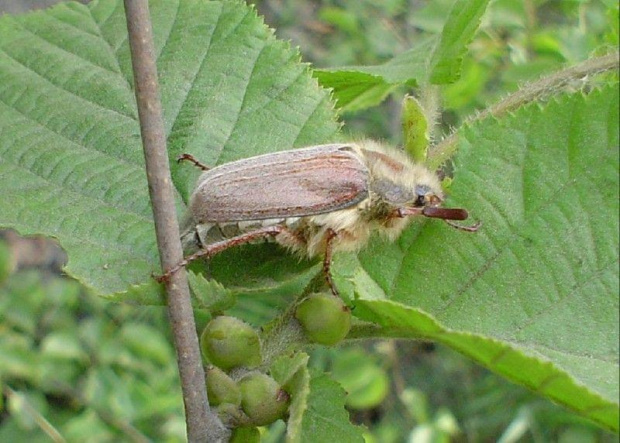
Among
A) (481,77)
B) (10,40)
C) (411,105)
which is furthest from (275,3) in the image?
(411,105)

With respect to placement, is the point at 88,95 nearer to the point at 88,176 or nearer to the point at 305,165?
the point at 88,176

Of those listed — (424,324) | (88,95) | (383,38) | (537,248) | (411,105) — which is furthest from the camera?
(383,38)

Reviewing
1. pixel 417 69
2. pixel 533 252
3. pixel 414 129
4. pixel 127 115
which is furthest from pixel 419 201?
pixel 127 115

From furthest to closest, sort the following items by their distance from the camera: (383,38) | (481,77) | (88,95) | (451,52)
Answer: (383,38) < (481,77) < (88,95) < (451,52)

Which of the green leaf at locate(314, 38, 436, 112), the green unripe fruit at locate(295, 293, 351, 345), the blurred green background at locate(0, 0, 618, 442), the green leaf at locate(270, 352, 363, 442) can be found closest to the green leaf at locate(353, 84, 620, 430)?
the green unripe fruit at locate(295, 293, 351, 345)

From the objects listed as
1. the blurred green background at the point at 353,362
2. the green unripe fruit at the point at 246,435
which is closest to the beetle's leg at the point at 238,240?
the green unripe fruit at the point at 246,435

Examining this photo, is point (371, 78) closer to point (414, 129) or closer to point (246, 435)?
point (414, 129)

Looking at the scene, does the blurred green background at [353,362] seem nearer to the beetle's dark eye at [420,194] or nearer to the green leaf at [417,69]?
the green leaf at [417,69]
